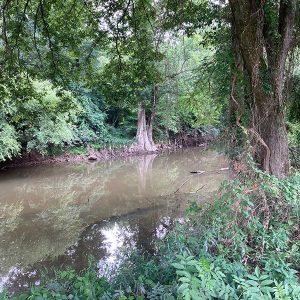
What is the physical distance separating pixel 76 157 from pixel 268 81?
14.2 metres

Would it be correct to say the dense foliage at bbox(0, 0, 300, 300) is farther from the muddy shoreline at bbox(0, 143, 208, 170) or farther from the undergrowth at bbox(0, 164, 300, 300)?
the muddy shoreline at bbox(0, 143, 208, 170)

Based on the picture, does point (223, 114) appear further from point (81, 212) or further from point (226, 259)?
point (81, 212)

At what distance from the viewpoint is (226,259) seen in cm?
288

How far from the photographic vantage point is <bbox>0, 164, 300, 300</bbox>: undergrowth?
6.86ft

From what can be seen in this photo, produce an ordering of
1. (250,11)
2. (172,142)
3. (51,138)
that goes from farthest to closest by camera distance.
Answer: (172,142) → (51,138) → (250,11)

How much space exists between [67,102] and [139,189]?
4759mm

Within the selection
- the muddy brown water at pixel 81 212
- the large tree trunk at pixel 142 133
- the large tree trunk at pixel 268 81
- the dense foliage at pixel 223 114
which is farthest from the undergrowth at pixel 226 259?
the large tree trunk at pixel 142 133

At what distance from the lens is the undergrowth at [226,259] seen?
82.3 inches

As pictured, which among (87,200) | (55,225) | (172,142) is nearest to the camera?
(55,225)

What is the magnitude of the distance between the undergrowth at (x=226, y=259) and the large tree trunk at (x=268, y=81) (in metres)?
0.44

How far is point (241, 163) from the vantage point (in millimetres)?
3773

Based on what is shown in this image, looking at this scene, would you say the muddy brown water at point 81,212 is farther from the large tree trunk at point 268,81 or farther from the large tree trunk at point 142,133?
the large tree trunk at point 142,133

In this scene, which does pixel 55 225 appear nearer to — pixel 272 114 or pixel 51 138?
pixel 272 114

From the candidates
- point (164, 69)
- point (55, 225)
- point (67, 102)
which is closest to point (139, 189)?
point (55, 225)
